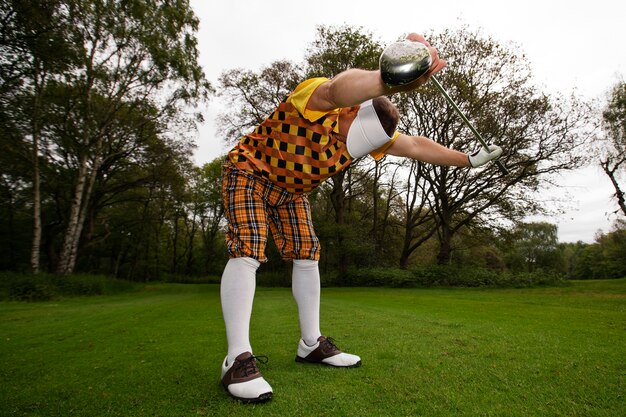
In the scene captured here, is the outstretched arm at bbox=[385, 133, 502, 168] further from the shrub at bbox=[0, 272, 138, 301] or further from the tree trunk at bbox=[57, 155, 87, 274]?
the tree trunk at bbox=[57, 155, 87, 274]

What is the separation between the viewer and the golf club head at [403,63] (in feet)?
4.66

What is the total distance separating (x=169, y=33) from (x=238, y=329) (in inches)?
757

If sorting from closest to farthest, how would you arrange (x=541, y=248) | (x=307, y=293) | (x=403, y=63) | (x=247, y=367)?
(x=403, y=63) → (x=247, y=367) → (x=307, y=293) → (x=541, y=248)

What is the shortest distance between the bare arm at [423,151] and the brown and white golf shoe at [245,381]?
1536mm

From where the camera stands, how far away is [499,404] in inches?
55.2

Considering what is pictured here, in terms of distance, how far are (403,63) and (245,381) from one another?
152 cm

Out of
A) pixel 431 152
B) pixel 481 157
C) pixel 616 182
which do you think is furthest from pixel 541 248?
pixel 431 152

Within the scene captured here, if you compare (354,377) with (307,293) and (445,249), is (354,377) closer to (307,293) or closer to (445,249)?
(307,293)

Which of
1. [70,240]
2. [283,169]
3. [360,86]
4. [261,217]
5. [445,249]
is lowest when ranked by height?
[261,217]

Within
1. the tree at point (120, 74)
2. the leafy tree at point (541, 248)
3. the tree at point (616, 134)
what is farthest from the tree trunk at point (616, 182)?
the leafy tree at point (541, 248)

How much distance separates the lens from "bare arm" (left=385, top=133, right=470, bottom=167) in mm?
2354

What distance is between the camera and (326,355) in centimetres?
216

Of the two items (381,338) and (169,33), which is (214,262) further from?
(381,338)

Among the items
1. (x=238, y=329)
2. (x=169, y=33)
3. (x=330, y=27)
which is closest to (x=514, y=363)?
(x=238, y=329)
